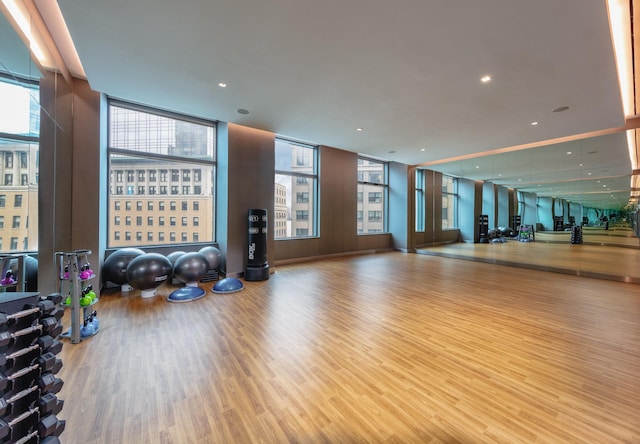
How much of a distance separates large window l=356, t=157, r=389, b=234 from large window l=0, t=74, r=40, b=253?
306 inches

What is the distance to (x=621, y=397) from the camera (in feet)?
6.67

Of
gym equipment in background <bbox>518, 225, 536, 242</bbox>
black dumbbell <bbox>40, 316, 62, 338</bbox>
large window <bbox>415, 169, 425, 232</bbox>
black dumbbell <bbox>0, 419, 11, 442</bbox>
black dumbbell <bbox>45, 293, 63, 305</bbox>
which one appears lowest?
black dumbbell <bbox>0, 419, 11, 442</bbox>

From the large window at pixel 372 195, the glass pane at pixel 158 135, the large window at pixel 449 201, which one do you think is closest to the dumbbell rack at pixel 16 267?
the glass pane at pixel 158 135

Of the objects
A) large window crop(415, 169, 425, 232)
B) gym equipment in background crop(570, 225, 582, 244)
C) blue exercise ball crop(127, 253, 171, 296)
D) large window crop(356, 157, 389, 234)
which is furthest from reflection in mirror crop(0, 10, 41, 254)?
gym equipment in background crop(570, 225, 582, 244)

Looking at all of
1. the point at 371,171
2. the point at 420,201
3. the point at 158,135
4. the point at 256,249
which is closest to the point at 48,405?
the point at 256,249

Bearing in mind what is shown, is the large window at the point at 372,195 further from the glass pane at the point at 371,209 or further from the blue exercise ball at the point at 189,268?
the blue exercise ball at the point at 189,268

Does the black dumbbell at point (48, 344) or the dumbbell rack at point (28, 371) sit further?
the black dumbbell at point (48, 344)

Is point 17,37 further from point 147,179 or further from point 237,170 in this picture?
point 237,170

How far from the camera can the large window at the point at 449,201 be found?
35.0 feet

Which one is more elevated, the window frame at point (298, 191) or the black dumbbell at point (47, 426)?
the window frame at point (298, 191)

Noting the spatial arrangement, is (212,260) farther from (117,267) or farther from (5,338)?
(5,338)

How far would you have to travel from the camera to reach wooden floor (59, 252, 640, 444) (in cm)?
173

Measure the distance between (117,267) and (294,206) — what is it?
4.48m

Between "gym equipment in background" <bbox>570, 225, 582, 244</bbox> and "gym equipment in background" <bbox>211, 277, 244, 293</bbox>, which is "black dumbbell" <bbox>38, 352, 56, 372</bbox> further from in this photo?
"gym equipment in background" <bbox>570, 225, 582, 244</bbox>
